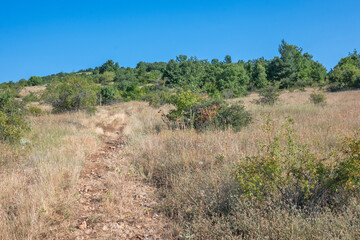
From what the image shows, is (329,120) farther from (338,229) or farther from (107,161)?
(107,161)

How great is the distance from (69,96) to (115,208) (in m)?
15.5

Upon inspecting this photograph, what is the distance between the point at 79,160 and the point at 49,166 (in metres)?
0.88

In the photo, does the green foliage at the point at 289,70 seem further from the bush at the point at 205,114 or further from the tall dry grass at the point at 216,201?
the tall dry grass at the point at 216,201

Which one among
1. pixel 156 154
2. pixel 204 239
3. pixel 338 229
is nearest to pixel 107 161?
pixel 156 154

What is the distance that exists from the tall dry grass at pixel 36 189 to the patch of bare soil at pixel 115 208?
21 cm

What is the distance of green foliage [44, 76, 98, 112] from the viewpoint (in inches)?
674

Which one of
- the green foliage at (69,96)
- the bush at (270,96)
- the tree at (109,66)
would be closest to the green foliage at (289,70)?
the bush at (270,96)

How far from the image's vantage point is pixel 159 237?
3.04m

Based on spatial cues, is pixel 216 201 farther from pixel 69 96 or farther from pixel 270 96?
pixel 69 96

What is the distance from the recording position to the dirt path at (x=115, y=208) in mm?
3135

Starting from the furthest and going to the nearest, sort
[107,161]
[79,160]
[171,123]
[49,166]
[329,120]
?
[171,123]
[329,120]
[107,161]
[79,160]
[49,166]

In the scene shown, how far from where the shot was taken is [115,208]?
3654 millimetres

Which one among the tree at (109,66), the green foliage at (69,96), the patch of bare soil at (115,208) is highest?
the tree at (109,66)

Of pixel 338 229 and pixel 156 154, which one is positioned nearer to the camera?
pixel 338 229
